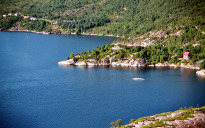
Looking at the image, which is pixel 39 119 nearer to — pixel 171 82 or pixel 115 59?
pixel 171 82

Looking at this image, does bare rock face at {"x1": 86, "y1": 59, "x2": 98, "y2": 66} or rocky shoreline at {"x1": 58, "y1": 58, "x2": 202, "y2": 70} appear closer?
rocky shoreline at {"x1": 58, "y1": 58, "x2": 202, "y2": 70}

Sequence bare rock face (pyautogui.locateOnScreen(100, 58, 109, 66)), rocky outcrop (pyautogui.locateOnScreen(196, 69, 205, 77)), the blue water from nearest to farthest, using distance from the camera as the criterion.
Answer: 1. the blue water
2. rocky outcrop (pyautogui.locateOnScreen(196, 69, 205, 77))
3. bare rock face (pyautogui.locateOnScreen(100, 58, 109, 66))

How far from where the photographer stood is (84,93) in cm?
8988

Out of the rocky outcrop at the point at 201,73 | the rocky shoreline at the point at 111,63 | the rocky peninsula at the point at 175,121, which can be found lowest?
the rocky peninsula at the point at 175,121

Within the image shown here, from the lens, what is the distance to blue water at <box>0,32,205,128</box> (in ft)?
236

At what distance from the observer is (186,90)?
3644 inches

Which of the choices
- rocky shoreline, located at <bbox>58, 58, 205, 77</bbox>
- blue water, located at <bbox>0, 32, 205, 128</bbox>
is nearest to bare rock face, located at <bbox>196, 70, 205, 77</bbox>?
blue water, located at <bbox>0, 32, 205, 128</bbox>

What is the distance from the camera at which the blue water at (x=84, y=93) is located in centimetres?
7194

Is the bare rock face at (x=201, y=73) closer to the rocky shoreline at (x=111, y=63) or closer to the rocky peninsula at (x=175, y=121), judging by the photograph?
the rocky shoreline at (x=111, y=63)

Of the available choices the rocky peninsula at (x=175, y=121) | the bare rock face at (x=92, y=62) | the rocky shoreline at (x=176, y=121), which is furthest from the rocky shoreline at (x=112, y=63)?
the rocky peninsula at (x=175, y=121)

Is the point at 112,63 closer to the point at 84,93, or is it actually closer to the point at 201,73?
the point at 201,73

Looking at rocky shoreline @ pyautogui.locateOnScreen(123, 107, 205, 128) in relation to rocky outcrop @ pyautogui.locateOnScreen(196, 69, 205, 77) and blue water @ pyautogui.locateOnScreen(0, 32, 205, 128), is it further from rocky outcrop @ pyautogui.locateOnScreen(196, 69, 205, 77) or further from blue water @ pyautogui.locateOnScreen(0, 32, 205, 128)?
rocky outcrop @ pyautogui.locateOnScreen(196, 69, 205, 77)

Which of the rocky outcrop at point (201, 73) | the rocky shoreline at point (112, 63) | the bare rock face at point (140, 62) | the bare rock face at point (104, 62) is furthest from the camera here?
the bare rock face at point (104, 62)

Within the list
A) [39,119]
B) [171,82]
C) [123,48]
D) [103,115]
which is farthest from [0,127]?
[123,48]
